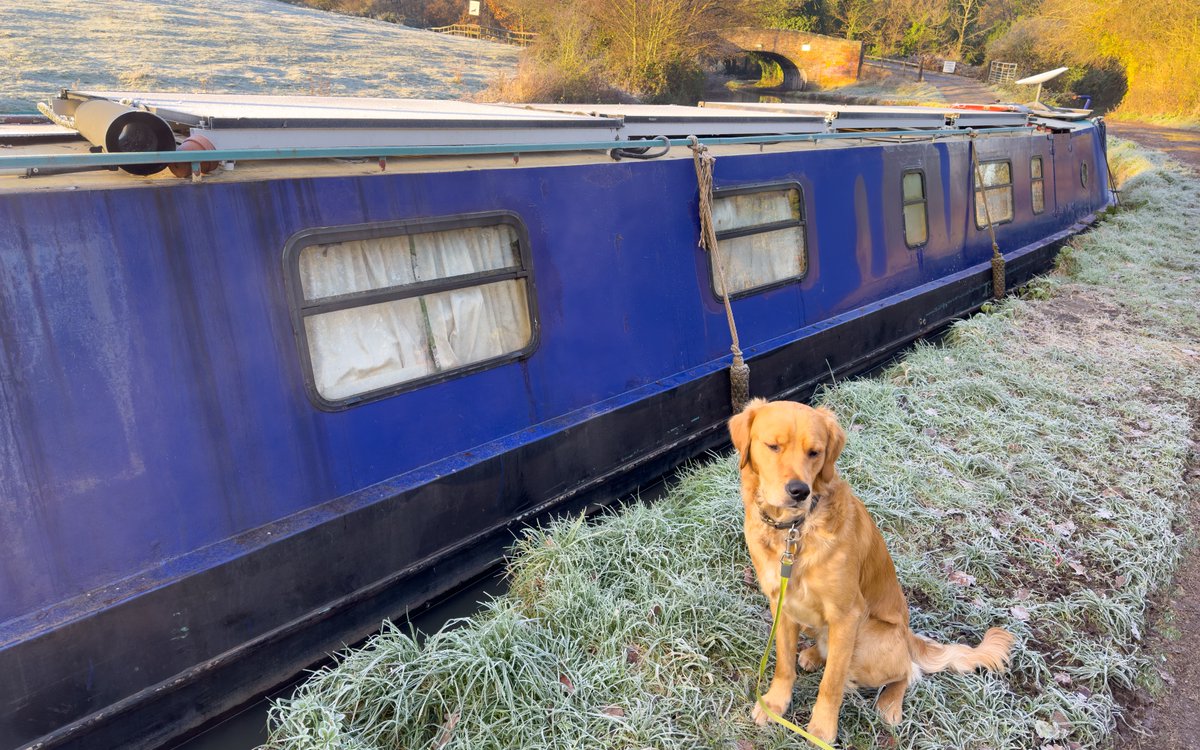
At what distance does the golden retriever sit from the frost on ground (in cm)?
1603

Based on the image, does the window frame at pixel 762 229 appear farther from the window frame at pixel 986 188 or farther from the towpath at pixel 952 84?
the towpath at pixel 952 84

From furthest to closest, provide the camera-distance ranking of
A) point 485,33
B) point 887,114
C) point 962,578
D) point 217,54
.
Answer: point 485,33
point 217,54
point 887,114
point 962,578

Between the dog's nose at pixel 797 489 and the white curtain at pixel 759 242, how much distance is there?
272cm

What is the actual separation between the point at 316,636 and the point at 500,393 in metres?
1.33

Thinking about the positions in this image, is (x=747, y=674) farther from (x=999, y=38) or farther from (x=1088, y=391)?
(x=999, y=38)

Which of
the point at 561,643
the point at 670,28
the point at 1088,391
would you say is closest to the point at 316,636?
the point at 561,643

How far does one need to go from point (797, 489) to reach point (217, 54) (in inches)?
928

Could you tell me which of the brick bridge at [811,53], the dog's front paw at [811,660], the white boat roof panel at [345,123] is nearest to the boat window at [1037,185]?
the white boat roof panel at [345,123]

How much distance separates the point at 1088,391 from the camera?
549cm

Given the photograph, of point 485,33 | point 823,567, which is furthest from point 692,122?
point 485,33

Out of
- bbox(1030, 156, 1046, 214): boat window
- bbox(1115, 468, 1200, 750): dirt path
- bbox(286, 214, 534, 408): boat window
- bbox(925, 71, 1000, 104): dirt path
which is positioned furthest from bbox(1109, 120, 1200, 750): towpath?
bbox(925, 71, 1000, 104): dirt path

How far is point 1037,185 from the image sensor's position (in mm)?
9391

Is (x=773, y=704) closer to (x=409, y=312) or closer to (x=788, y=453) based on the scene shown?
(x=788, y=453)

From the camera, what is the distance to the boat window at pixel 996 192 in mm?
7871
